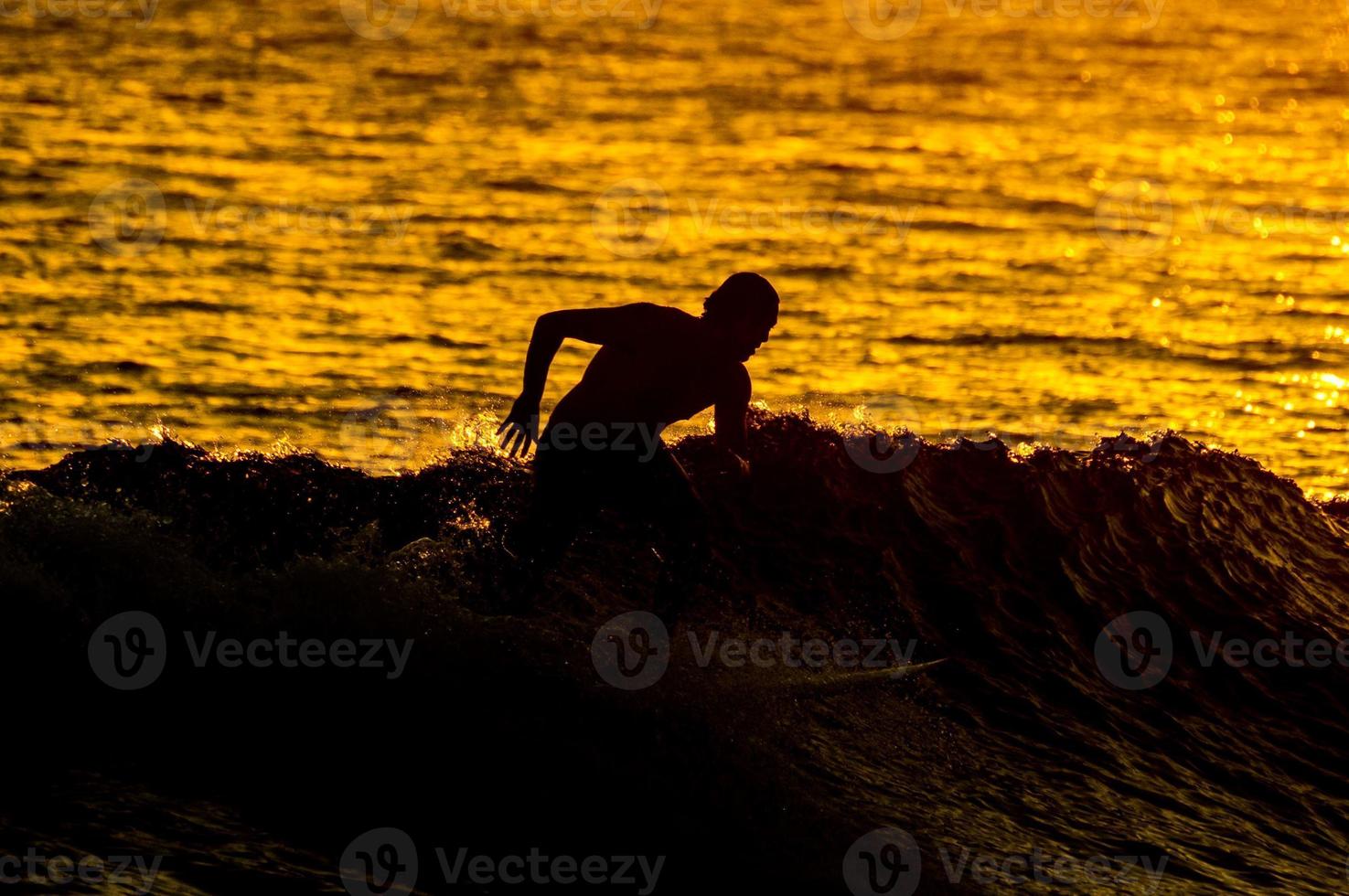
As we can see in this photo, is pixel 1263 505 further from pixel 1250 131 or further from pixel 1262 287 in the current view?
pixel 1250 131

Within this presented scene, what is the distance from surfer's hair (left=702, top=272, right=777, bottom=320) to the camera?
8305mm

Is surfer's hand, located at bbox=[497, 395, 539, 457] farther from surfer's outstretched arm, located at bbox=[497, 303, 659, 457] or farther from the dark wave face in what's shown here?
the dark wave face

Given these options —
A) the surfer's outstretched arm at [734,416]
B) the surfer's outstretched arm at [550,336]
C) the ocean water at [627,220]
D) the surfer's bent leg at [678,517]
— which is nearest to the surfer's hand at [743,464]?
the surfer's outstretched arm at [734,416]

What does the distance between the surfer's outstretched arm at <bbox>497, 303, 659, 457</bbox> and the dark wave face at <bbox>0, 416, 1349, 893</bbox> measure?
1.11m

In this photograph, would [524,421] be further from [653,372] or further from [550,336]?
[653,372]

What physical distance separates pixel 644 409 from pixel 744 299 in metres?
0.71

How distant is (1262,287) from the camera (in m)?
20.8

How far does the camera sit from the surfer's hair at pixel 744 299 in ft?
27.2

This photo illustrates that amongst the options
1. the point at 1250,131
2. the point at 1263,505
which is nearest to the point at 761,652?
the point at 1263,505

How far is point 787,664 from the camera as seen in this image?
10078mm

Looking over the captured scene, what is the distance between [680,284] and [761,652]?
30.1ft

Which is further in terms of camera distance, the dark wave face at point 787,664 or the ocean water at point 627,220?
the ocean water at point 627,220

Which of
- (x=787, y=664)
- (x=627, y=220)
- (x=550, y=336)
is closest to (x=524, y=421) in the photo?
(x=550, y=336)

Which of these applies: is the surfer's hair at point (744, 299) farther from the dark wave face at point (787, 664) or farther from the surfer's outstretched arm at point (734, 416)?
the dark wave face at point (787, 664)
